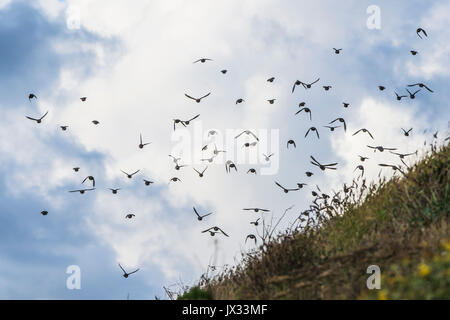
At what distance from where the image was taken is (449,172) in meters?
12.0

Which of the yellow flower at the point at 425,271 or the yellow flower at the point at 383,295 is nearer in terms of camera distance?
the yellow flower at the point at 425,271

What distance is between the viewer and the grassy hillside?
810cm

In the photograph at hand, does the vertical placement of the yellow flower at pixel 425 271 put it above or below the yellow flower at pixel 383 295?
above

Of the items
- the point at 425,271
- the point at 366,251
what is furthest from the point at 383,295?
the point at 366,251

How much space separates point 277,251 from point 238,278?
3.41 feet

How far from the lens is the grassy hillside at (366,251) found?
8.10 metres

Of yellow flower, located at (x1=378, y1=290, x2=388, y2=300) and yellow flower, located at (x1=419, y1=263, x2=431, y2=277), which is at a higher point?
yellow flower, located at (x1=419, y1=263, x2=431, y2=277)

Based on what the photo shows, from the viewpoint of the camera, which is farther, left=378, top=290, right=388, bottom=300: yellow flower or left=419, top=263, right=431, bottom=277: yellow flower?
left=378, top=290, right=388, bottom=300: yellow flower

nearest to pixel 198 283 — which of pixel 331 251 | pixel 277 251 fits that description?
pixel 277 251

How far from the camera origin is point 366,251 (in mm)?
9273

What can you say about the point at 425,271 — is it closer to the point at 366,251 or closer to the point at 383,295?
the point at 383,295
